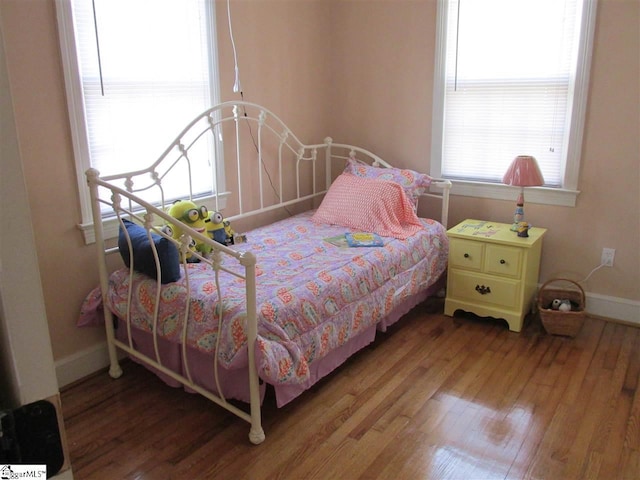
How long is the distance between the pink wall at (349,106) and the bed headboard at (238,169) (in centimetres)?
14

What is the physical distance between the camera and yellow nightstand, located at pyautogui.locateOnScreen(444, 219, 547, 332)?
9.90 ft

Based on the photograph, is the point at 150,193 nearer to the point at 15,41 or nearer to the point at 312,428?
the point at 15,41

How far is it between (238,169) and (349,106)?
1.13 metres

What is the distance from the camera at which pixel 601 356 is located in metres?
→ 2.80

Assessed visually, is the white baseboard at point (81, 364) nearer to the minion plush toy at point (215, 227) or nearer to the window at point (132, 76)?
the window at point (132, 76)

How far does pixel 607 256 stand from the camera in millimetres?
3152

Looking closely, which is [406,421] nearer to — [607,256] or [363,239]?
[363,239]

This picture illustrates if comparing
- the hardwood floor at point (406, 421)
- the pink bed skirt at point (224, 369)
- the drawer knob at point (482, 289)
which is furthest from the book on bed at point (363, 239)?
the drawer knob at point (482, 289)

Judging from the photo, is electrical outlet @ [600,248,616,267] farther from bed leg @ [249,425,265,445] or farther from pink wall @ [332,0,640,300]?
bed leg @ [249,425,265,445]

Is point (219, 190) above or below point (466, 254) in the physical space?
above

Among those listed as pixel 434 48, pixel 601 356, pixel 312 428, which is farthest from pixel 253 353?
pixel 434 48

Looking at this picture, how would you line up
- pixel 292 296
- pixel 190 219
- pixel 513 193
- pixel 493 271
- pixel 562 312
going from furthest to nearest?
pixel 513 193 → pixel 493 271 → pixel 562 312 → pixel 190 219 → pixel 292 296

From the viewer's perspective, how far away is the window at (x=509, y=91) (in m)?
3.04

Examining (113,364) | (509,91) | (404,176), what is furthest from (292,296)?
(509,91)
